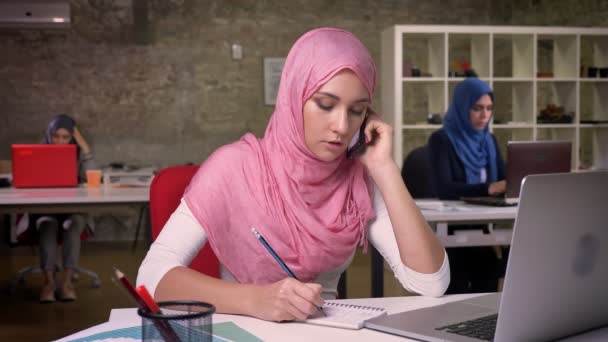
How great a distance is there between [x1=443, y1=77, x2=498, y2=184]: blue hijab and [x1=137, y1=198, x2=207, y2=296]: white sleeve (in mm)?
2731

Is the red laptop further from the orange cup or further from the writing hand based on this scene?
the writing hand

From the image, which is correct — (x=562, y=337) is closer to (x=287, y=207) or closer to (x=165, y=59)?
(x=287, y=207)

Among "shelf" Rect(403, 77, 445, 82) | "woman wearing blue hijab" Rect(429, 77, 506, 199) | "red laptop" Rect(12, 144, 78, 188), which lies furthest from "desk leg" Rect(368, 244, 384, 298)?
"shelf" Rect(403, 77, 445, 82)

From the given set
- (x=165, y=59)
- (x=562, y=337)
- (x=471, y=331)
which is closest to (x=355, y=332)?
(x=471, y=331)

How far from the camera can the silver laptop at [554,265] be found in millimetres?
1021

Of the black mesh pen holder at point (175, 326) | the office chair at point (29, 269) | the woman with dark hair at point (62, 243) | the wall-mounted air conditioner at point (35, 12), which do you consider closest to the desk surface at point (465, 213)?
the black mesh pen holder at point (175, 326)

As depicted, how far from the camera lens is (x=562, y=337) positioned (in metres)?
1.17

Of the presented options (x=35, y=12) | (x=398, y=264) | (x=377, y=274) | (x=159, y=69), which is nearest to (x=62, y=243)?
(x=35, y=12)

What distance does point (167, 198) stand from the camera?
1.99 meters

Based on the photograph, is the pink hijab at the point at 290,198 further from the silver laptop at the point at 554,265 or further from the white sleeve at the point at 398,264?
the silver laptop at the point at 554,265

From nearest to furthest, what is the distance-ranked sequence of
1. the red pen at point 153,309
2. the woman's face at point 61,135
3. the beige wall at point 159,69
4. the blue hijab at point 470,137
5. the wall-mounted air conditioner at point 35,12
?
the red pen at point 153,309 < the blue hijab at point 470,137 < the woman's face at point 61,135 < the wall-mounted air conditioner at point 35,12 < the beige wall at point 159,69

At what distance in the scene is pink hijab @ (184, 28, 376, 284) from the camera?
1696 mm

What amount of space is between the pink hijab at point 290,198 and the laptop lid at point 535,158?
1.75 metres

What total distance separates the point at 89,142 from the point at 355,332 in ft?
23.7
